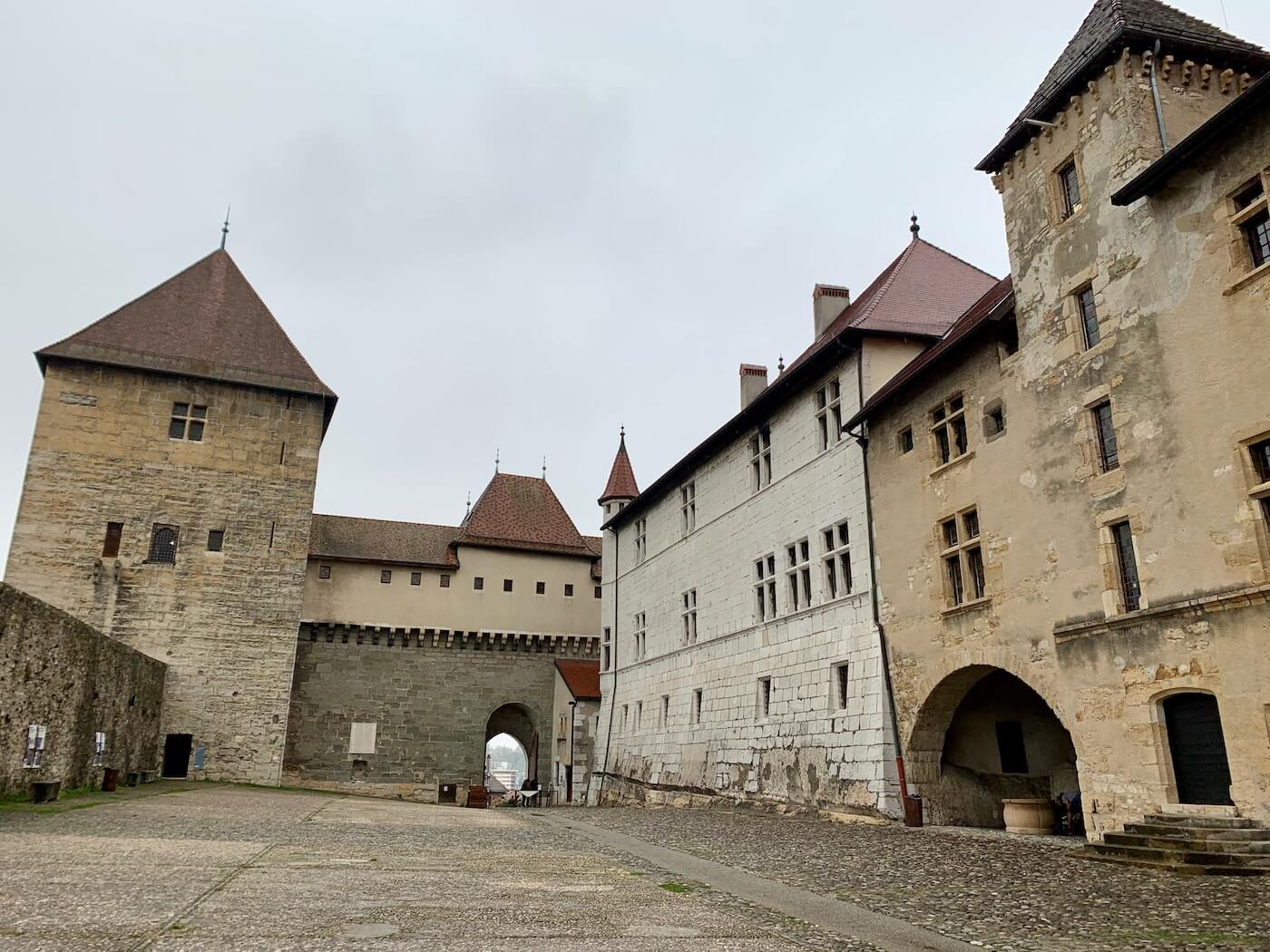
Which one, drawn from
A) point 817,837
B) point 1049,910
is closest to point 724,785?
point 817,837

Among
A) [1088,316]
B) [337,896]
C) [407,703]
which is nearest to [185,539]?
[407,703]

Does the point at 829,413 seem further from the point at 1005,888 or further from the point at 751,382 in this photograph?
the point at 1005,888

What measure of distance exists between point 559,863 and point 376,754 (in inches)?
931

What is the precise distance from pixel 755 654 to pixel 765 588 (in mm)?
1581

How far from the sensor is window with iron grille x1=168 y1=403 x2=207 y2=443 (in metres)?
28.4

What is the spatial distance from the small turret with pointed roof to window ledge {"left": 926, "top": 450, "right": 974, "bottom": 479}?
1766cm

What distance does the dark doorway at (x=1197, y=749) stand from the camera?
10.3 metres

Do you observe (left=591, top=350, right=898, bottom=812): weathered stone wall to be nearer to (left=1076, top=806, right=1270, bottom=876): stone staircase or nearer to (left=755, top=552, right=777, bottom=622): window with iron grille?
(left=755, top=552, right=777, bottom=622): window with iron grille

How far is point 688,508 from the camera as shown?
87.1ft

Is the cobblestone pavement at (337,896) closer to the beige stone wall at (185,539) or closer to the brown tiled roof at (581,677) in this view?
the beige stone wall at (185,539)

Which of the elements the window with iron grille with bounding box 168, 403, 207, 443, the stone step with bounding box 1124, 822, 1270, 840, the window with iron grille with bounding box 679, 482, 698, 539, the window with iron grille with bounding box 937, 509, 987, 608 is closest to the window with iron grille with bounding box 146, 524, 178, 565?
the window with iron grille with bounding box 168, 403, 207, 443

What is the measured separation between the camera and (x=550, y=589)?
34531mm

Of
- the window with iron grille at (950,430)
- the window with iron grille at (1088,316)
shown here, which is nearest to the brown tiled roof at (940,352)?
the window with iron grille at (950,430)

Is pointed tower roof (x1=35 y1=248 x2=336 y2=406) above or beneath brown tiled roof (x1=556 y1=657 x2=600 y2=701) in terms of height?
above
